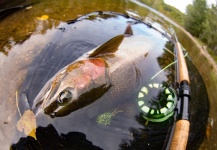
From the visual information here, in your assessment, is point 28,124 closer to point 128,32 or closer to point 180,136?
point 180,136

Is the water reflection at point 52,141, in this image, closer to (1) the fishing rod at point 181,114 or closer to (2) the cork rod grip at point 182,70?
(1) the fishing rod at point 181,114

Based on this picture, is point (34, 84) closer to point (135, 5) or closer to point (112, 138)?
point (112, 138)

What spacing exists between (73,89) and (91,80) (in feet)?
0.76

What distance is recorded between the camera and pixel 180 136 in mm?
2883

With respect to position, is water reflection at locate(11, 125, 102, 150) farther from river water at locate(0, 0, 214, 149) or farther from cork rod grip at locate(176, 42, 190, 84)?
cork rod grip at locate(176, 42, 190, 84)

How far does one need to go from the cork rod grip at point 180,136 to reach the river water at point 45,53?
59 centimetres

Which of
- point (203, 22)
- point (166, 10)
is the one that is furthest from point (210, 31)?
point (166, 10)

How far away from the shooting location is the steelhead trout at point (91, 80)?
271 cm

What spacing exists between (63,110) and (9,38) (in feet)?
6.90

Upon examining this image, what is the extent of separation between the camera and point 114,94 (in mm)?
3037

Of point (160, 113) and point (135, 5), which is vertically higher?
point (135, 5)

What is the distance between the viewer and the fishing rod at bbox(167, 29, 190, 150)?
2838 mm

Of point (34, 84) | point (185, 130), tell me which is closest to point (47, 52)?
point (34, 84)

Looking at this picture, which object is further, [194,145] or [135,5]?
[135,5]
